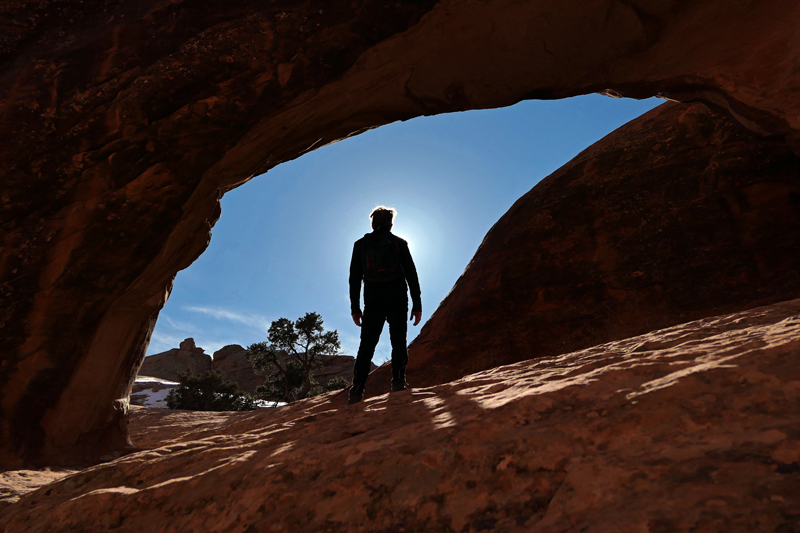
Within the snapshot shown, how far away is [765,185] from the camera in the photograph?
307 inches

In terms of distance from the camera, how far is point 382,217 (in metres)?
5.07

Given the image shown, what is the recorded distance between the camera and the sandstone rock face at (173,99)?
16.6ft

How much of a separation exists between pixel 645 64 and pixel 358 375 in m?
6.94

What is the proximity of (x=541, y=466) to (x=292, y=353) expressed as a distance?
1125 inches

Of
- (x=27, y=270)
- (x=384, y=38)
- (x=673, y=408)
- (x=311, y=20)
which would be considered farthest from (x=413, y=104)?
(x=673, y=408)

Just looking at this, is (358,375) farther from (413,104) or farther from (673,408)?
(413,104)

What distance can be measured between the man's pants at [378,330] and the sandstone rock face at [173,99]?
11.2ft

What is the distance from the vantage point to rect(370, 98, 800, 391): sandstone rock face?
24.9 feet

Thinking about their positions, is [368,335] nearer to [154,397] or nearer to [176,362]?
[154,397]

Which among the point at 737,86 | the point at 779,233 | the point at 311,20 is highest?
the point at 311,20

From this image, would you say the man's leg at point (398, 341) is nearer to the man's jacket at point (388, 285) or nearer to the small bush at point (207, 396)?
the man's jacket at point (388, 285)

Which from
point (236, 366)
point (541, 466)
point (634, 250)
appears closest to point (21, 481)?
point (541, 466)

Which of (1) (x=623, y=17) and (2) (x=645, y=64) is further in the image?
(2) (x=645, y=64)

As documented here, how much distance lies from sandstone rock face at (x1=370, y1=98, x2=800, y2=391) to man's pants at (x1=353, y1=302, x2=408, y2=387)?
416 cm
